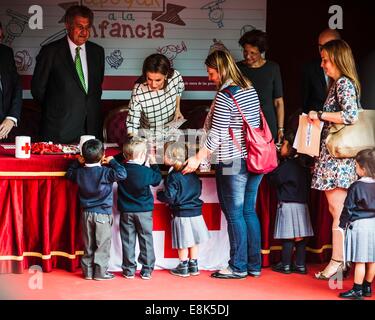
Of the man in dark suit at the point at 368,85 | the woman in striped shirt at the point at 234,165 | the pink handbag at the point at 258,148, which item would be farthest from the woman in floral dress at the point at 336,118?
the man in dark suit at the point at 368,85

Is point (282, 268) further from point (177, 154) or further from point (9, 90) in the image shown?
point (9, 90)

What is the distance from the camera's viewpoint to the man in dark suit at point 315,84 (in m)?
5.27

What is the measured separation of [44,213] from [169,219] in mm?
763

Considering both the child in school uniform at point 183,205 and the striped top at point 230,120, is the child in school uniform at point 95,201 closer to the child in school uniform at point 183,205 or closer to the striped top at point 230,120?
the child in school uniform at point 183,205

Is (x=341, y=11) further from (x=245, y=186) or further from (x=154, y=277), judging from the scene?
(x=154, y=277)

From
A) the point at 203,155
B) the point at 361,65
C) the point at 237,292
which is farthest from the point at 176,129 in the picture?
the point at 361,65

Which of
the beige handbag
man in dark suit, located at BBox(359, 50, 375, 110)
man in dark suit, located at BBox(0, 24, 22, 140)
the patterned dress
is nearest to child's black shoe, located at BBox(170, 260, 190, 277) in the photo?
the patterned dress

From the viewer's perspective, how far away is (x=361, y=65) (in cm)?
680

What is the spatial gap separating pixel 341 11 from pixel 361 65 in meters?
0.49

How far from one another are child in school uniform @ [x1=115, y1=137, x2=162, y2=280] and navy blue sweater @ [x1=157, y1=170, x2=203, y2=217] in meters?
0.08

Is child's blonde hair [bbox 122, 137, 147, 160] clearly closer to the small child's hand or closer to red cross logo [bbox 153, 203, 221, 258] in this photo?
the small child's hand

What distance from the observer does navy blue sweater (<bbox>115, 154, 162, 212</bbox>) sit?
15.3ft

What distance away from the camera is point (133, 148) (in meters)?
4.66

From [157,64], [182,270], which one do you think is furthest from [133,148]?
[182,270]
